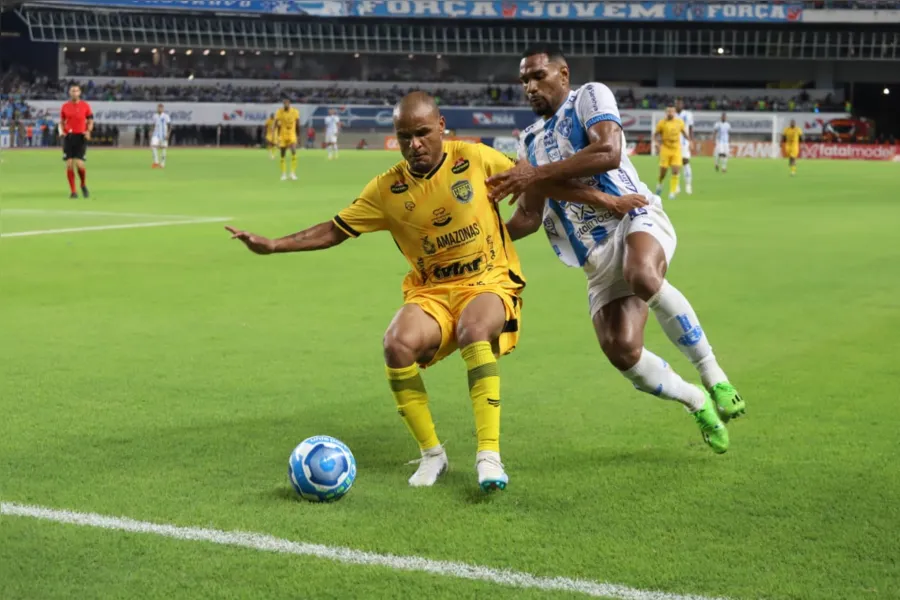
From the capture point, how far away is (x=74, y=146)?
23.8 metres

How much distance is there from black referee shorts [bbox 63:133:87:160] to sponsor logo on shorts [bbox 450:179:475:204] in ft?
63.8

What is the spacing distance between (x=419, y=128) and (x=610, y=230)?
4.33 ft

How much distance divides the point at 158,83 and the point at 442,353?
7571 centimetres

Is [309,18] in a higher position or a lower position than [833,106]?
higher

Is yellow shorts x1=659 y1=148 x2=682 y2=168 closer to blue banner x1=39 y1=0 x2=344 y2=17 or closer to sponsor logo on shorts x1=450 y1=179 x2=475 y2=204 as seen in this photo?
sponsor logo on shorts x1=450 y1=179 x2=475 y2=204

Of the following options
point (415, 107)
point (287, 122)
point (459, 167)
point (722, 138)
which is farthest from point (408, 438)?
point (722, 138)

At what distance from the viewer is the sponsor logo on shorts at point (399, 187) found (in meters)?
5.78

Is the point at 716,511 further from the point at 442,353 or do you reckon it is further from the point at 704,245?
the point at 704,245

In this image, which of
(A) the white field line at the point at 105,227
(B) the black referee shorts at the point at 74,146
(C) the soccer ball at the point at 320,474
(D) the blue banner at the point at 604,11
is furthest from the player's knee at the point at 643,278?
(D) the blue banner at the point at 604,11

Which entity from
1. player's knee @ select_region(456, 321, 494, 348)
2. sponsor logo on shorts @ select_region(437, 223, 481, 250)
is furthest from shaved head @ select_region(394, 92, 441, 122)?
player's knee @ select_region(456, 321, 494, 348)

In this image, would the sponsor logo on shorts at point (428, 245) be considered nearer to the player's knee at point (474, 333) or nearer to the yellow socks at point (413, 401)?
the player's knee at point (474, 333)

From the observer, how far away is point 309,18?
81250 millimetres

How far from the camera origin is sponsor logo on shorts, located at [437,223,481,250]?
18.8 ft

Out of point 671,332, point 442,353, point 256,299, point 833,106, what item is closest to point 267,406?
point 442,353
